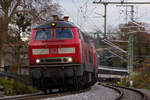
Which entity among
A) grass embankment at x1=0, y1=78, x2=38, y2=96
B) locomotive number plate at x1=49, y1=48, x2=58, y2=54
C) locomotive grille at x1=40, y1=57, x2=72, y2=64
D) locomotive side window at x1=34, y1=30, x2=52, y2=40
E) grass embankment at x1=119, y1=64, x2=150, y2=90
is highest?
locomotive side window at x1=34, y1=30, x2=52, y2=40

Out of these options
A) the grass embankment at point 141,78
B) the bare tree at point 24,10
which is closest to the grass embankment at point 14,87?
the bare tree at point 24,10

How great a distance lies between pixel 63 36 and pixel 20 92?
699 centimetres

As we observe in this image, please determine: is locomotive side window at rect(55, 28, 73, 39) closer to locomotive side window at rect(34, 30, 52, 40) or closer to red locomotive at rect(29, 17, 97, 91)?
red locomotive at rect(29, 17, 97, 91)

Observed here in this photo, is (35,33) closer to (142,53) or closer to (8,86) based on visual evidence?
(8,86)

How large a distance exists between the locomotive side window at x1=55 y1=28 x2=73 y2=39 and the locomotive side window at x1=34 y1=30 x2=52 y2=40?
0.37m

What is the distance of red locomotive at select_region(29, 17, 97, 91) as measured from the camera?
1603 centimetres

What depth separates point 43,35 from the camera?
1670 cm

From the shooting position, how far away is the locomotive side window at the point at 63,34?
16656 mm

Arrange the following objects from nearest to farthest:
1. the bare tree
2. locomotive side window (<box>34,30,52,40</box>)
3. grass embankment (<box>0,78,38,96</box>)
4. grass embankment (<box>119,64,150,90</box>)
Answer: locomotive side window (<box>34,30,52,40</box>) < grass embankment (<box>0,78,38,96</box>) < the bare tree < grass embankment (<box>119,64,150,90</box>)

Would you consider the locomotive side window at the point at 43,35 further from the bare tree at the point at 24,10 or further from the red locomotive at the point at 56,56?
the bare tree at the point at 24,10

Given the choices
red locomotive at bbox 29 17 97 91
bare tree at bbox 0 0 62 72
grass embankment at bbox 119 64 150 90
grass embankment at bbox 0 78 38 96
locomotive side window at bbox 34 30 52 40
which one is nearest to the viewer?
red locomotive at bbox 29 17 97 91

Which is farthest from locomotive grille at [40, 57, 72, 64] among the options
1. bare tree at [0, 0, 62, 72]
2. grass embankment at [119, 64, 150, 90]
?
grass embankment at [119, 64, 150, 90]

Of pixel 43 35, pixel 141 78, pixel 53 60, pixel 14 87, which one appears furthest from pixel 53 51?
→ pixel 141 78

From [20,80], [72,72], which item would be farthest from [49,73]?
[20,80]
